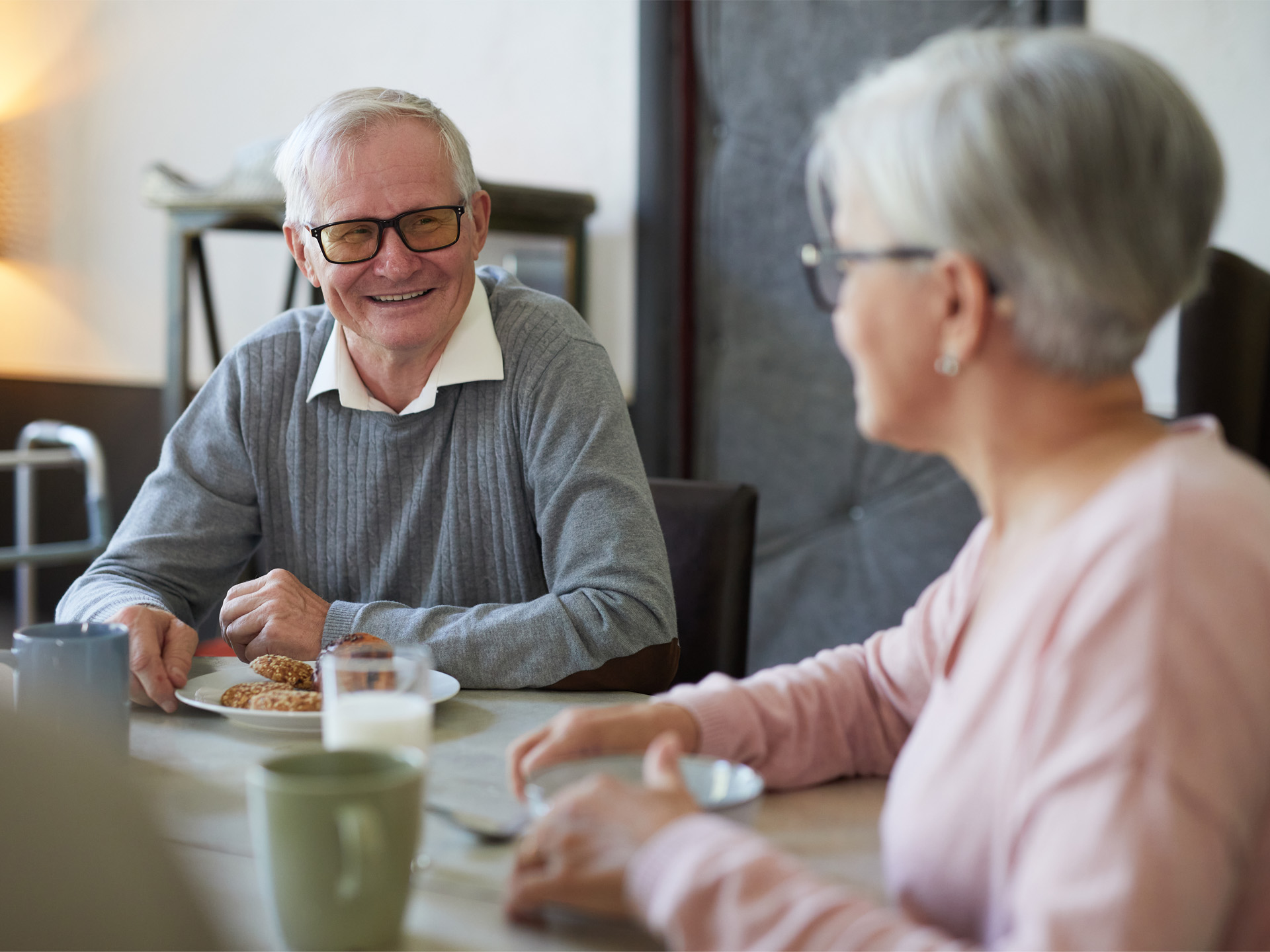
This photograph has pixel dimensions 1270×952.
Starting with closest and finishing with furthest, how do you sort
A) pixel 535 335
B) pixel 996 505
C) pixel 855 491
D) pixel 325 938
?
pixel 325 938 < pixel 996 505 < pixel 535 335 < pixel 855 491

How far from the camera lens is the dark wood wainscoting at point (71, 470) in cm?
372

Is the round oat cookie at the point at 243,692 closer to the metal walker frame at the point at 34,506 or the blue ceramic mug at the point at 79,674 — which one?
the blue ceramic mug at the point at 79,674

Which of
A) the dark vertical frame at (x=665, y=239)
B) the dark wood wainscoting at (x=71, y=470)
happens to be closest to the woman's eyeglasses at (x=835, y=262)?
the dark vertical frame at (x=665, y=239)

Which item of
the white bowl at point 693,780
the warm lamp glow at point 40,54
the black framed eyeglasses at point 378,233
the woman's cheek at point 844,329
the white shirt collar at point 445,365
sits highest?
A: the warm lamp glow at point 40,54

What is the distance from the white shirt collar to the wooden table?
47cm

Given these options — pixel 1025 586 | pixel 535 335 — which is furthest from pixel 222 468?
pixel 1025 586

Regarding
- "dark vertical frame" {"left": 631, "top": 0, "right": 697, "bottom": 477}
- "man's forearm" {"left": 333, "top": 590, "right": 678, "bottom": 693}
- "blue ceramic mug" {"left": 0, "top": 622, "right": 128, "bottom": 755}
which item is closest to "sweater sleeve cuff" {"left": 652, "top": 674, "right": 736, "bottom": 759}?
"man's forearm" {"left": 333, "top": 590, "right": 678, "bottom": 693}

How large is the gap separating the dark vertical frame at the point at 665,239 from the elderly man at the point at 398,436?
124 centimetres

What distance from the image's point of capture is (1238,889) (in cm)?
63

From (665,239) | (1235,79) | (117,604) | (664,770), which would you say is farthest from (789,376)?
(664,770)

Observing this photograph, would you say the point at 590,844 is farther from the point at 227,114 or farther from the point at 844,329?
the point at 227,114

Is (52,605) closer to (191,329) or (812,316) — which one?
(191,329)

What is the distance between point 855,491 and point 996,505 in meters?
1.93

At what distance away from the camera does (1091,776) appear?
0.57 meters
